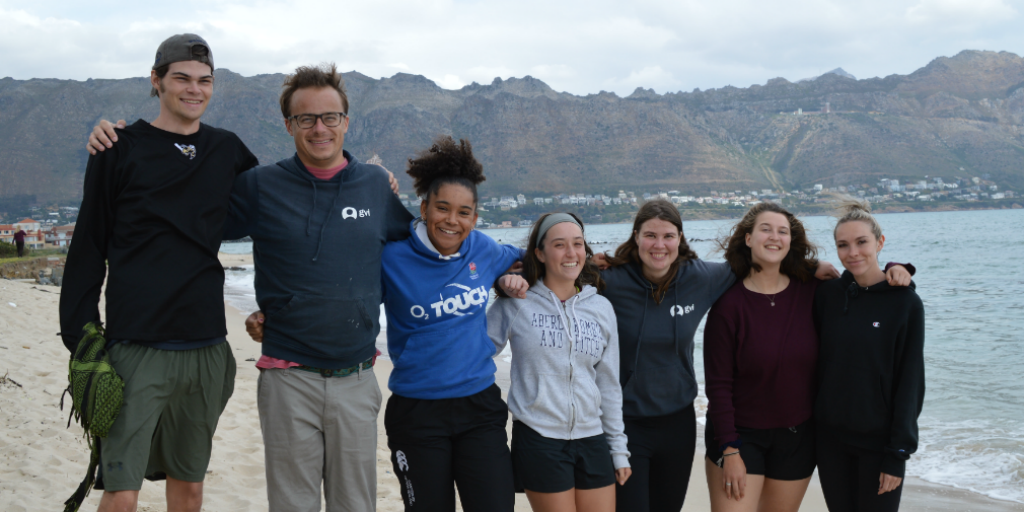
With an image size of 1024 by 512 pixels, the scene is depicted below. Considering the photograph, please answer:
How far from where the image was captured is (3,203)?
386 feet

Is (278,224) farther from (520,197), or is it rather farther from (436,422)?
(520,197)

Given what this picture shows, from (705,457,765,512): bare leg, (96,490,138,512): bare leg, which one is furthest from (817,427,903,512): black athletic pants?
(96,490,138,512): bare leg

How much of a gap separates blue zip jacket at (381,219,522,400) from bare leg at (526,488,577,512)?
59 cm

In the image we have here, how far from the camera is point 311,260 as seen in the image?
2918 millimetres

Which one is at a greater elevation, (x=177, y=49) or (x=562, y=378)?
(x=177, y=49)

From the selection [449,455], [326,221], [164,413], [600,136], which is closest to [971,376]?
[449,455]

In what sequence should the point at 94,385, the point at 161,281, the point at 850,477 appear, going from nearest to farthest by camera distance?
1. the point at 94,385
2. the point at 161,281
3. the point at 850,477

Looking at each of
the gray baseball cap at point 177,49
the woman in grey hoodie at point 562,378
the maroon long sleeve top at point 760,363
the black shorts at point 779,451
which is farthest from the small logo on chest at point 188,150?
the black shorts at point 779,451

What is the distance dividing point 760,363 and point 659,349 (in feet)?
1.70

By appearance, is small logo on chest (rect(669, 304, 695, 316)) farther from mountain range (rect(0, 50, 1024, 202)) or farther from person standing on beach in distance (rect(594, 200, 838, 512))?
mountain range (rect(0, 50, 1024, 202))

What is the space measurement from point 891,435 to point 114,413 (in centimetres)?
350

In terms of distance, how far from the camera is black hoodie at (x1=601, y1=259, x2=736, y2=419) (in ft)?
11.2

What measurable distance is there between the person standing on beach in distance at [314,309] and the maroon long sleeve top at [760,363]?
1785mm

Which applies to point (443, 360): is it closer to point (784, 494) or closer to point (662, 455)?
point (662, 455)
